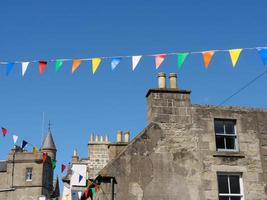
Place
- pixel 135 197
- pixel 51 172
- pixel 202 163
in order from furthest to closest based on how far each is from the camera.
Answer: pixel 51 172
pixel 202 163
pixel 135 197

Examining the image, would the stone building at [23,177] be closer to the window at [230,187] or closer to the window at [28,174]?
the window at [28,174]

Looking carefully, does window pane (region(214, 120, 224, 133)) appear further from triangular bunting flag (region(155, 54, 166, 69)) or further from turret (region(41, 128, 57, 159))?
turret (region(41, 128, 57, 159))

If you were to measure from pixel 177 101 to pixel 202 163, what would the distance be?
2.17 metres

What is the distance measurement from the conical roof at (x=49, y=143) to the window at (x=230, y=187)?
6122 centimetres

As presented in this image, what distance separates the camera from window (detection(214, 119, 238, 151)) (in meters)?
14.2

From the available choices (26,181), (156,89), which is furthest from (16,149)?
(156,89)

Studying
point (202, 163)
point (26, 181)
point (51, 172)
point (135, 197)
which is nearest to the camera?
point (135, 197)

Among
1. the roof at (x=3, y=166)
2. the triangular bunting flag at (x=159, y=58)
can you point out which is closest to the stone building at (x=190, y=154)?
the triangular bunting flag at (x=159, y=58)

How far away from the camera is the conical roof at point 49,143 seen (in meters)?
72.6

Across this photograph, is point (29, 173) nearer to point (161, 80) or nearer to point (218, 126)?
point (161, 80)

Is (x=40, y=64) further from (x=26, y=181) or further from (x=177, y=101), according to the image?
(x=26, y=181)

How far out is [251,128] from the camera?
47.5ft

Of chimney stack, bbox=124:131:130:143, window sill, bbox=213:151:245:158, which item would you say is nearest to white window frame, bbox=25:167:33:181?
chimney stack, bbox=124:131:130:143

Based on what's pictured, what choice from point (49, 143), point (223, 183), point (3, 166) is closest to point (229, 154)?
point (223, 183)
